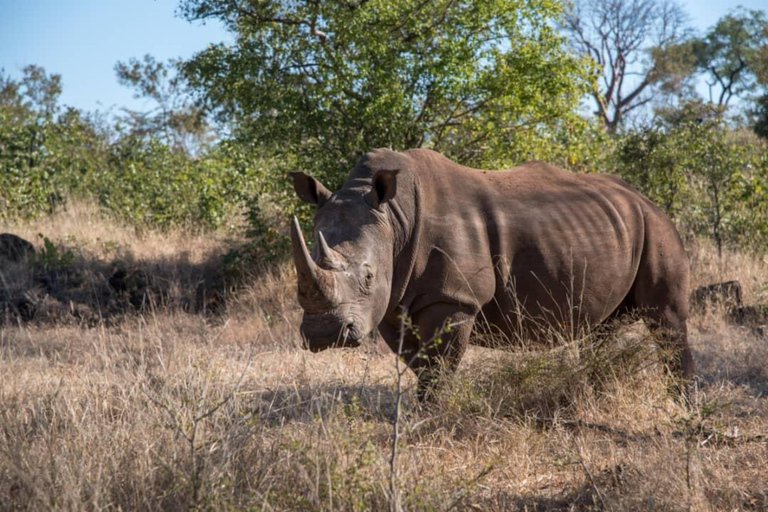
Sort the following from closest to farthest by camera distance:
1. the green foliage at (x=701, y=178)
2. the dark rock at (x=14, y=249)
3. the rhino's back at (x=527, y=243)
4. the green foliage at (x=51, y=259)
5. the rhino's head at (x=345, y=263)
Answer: the rhino's head at (x=345, y=263) → the rhino's back at (x=527, y=243) → the green foliage at (x=51, y=259) → the dark rock at (x=14, y=249) → the green foliage at (x=701, y=178)

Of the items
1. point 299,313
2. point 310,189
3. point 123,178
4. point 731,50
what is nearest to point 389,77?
point 299,313

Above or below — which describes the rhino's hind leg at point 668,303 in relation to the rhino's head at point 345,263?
below

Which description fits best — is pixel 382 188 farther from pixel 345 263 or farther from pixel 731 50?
pixel 731 50

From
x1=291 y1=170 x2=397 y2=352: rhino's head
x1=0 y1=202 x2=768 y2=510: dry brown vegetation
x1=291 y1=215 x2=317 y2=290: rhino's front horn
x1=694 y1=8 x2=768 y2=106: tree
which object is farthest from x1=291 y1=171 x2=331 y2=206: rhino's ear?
x1=694 y1=8 x2=768 y2=106: tree

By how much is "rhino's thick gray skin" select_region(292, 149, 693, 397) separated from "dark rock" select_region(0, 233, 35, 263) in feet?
22.8

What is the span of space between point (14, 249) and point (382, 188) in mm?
7702

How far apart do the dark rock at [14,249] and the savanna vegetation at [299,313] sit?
217mm

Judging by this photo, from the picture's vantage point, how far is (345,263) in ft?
16.0

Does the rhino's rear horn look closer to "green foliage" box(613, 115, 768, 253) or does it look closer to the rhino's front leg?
the rhino's front leg

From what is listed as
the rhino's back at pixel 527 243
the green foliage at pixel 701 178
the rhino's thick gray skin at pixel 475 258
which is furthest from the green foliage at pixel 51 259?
the green foliage at pixel 701 178

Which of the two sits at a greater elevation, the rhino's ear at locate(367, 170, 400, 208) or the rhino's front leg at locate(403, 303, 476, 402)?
the rhino's ear at locate(367, 170, 400, 208)

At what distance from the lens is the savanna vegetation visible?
3.91 m

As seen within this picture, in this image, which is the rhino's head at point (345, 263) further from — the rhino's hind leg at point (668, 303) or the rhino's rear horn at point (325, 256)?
the rhino's hind leg at point (668, 303)

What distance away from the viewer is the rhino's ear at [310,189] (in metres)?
Result: 5.41
